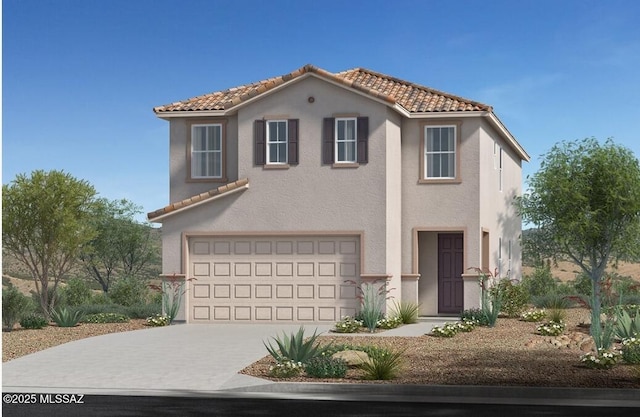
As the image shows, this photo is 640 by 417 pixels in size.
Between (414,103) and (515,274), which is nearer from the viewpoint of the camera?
(414,103)

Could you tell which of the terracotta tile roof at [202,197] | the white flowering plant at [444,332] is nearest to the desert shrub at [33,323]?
the terracotta tile roof at [202,197]

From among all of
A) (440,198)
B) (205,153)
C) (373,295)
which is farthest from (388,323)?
(205,153)

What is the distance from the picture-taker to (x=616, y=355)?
16.8m

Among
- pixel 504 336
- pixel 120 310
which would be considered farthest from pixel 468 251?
pixel 120 310

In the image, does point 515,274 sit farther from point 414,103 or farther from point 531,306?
point 414,103

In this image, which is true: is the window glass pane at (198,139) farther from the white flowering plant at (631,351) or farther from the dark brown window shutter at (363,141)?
the white flowering plant at (631,351)

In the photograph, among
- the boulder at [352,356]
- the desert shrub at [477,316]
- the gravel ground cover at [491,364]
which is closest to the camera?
the gravel ground cover at [491,364]

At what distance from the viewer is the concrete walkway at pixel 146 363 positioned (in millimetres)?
15789

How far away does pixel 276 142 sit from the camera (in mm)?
28344

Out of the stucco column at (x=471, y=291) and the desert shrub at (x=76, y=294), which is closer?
the stucco column at (x=471, y=291)

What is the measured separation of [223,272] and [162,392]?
42.5ft

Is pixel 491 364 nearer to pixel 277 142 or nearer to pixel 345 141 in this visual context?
pixel 345 141

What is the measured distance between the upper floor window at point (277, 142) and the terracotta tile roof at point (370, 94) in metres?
1.04

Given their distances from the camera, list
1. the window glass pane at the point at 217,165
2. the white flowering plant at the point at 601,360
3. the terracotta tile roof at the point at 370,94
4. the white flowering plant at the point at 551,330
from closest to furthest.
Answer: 1. the white flowering plant at the point at 601,360
2. the white flowering plant at the point at 551,330
3. the terracotta tile roof at the point at 370,94
4. the window glass pane at the point at 217,165
